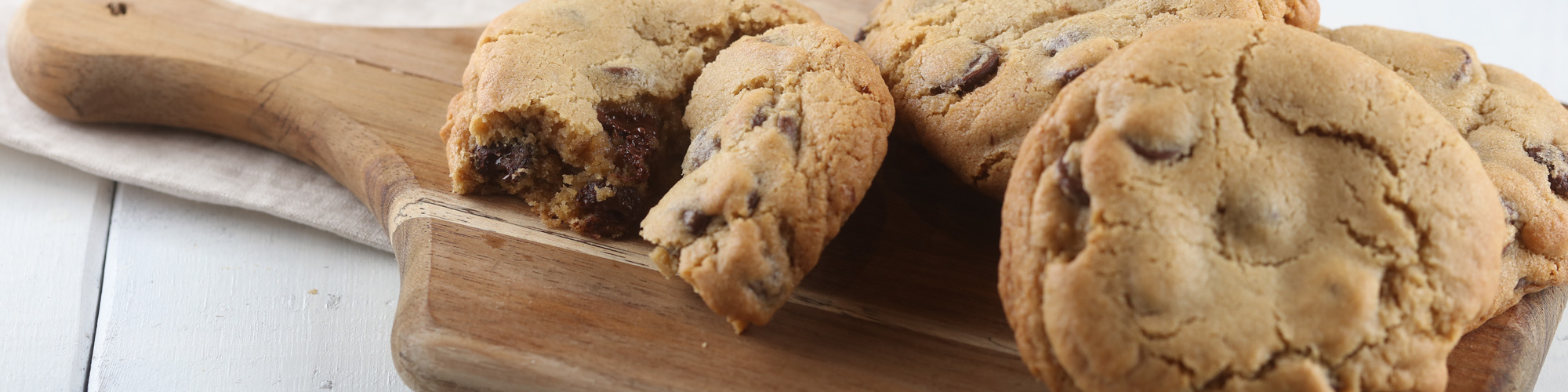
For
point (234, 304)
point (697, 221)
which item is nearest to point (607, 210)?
point (697, 221)

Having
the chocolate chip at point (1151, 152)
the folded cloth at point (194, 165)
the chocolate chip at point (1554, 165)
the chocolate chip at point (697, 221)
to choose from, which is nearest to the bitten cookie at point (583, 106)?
the chocolate chip at point (697, 221)

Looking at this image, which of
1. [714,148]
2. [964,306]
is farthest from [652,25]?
[964,306]

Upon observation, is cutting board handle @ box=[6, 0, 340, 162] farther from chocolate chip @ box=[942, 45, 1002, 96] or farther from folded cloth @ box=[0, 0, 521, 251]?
chocolate chip @ box=[942, 45, 1002, 96]

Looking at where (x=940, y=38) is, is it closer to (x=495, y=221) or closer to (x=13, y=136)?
(x=495, y=221)

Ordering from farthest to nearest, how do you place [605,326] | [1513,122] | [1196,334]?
[1513,122]
[605,326]
[1196,334]

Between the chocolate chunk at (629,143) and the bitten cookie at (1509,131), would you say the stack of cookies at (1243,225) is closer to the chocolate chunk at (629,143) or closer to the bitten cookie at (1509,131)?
the bitten cookie at (1509,131)

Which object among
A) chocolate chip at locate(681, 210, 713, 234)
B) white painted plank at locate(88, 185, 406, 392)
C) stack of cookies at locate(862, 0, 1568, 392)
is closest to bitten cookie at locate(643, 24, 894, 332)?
chocolate chip at locate(681, 210, 713, 234)

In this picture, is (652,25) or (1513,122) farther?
(652,25)
